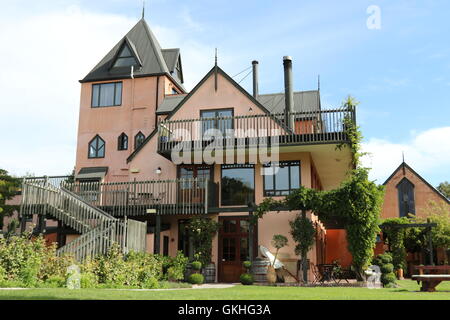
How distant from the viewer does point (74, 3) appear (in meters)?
9.69

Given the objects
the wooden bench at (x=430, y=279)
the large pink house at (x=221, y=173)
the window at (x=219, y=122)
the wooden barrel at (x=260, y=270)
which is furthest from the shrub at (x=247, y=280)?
the window at (x=219, y=122)

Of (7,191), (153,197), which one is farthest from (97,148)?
(153,197)

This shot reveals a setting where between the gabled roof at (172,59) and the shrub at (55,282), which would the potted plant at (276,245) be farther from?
the gabled roof at (172,59)

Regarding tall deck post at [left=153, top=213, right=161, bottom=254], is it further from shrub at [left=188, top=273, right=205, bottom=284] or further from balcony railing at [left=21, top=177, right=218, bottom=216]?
shrub at [left=188, top=273, right=205, bottom=284]

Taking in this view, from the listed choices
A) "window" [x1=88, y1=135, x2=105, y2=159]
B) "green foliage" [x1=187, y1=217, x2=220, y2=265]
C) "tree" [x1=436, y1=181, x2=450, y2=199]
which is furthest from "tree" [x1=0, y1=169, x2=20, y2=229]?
"tree" [x1=436, y1=181, x2=450, y2=199]

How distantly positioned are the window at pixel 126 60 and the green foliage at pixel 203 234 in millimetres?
11855

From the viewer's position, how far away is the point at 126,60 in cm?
2828

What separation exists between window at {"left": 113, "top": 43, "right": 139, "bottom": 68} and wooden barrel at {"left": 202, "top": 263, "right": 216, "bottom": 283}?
1375 cm

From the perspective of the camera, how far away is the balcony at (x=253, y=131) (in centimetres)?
Result: 1925

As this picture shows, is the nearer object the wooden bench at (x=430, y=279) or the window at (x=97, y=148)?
the wooden bench at (x=430, y=279)

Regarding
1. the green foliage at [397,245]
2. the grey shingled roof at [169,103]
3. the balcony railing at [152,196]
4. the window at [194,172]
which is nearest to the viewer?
the balcony railing at [152,196]

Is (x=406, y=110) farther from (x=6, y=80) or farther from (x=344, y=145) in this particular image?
(x=6, y=80)

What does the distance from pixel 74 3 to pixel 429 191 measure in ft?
128

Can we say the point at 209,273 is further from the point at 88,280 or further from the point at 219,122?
the point at 88,280
